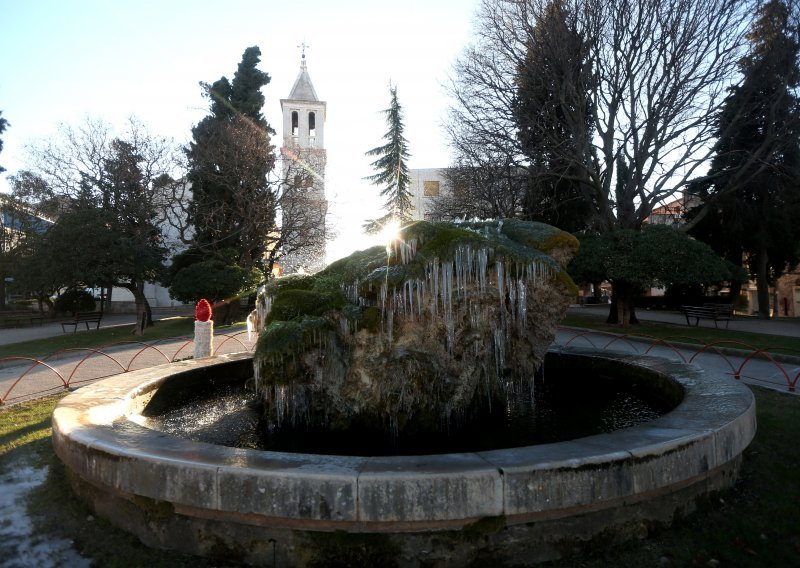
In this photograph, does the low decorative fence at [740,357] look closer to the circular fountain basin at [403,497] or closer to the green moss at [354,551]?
the circular fountain basin at [403,497]

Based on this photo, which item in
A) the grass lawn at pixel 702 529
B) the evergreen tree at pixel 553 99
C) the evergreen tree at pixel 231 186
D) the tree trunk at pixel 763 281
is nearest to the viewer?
the grass lawn at pixel 702 529

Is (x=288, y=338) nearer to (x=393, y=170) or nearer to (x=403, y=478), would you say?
(x=403, y=478)

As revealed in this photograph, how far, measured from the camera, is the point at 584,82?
20.6 meters

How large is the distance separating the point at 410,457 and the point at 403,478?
451mm

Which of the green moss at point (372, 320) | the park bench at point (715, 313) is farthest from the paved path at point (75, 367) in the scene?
the park bench at point (715, 313)

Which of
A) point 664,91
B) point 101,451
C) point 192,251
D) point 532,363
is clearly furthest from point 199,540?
point 192,251

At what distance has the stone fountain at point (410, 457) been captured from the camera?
3555mm

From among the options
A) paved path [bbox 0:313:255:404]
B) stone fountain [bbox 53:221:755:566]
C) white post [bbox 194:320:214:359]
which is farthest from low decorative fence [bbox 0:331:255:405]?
stone fountain [bbox 53:221:755:566]

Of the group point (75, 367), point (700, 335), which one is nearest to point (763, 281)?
point (700, 335)

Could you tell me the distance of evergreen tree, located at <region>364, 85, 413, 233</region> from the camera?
37.6 metres

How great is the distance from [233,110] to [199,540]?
3301 cm

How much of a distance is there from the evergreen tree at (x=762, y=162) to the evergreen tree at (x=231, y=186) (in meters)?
22.5

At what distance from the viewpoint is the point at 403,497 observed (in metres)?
3.48

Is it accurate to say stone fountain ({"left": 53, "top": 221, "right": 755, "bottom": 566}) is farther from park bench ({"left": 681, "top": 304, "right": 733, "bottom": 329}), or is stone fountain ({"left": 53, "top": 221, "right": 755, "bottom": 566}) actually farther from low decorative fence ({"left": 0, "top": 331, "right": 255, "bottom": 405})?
park bench ({"left": 681, "top": 304, "right": 733, "bottom": 329})
